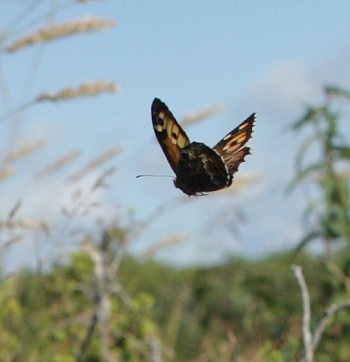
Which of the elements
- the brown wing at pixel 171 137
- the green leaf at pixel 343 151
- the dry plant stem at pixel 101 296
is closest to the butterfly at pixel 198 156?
the brown wing at pixel 171 137

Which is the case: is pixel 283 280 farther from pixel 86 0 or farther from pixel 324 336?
pixel 86 0

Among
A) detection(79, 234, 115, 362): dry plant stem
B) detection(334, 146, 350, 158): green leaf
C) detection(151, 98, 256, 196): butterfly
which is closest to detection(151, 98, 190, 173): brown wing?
detection(151, 98, 256, 196): butterfly

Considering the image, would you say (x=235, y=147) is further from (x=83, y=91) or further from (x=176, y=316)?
(x=176, y=316)

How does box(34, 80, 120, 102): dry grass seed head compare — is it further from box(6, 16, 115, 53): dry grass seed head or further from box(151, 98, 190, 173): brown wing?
box(151, 98, 190, 173): brown wing

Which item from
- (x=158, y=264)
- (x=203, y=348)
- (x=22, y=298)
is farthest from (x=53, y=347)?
(x=158, y=264)

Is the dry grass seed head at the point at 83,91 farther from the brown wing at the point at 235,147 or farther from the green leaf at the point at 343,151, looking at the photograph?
the brown wing at the point at 235,147

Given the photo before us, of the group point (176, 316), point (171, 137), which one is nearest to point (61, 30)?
point (171, 137)

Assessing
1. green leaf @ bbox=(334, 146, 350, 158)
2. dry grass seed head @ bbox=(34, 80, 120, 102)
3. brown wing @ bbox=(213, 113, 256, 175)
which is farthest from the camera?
green leaf @ bbox=(334, 146, 350, 158)
